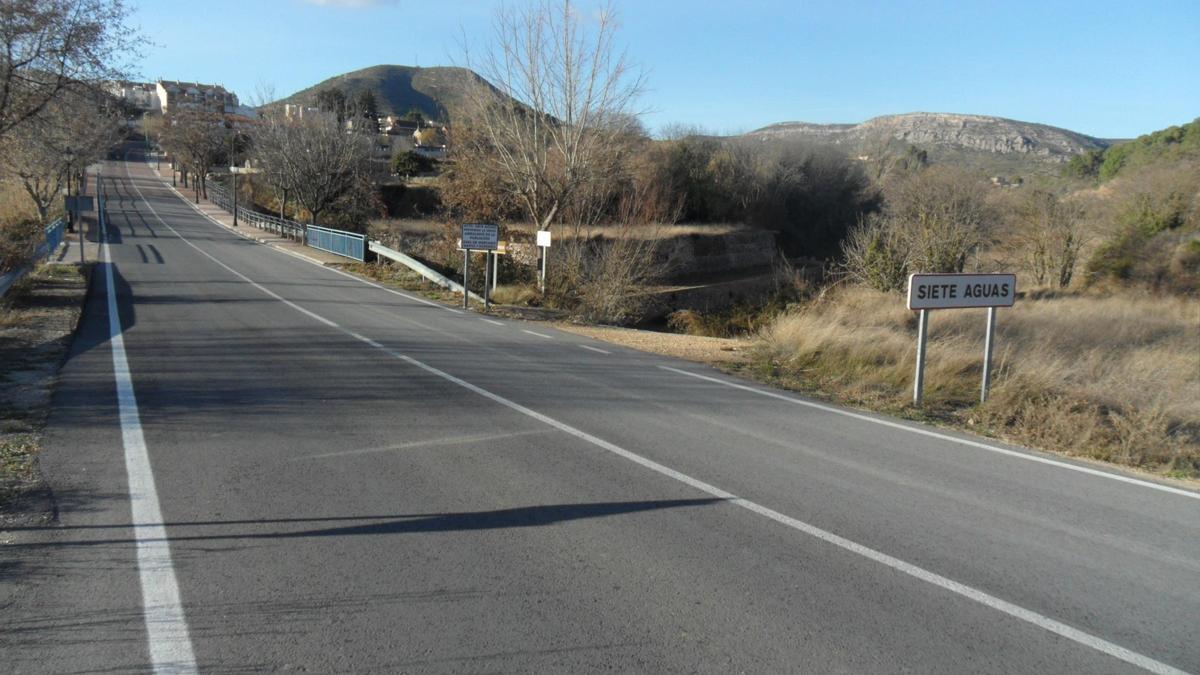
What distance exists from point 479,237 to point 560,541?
59.5ft

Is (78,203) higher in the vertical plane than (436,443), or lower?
higher

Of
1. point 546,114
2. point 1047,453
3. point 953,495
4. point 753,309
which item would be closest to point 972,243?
point 753,309

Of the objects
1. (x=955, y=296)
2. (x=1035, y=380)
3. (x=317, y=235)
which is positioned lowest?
(x=1035, y=380)

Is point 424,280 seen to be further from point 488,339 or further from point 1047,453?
point 1047,453

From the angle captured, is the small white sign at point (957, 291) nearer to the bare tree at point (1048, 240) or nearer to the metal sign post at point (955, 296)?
the metal sign post at point (955, 296)

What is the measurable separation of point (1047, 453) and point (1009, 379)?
2060 mm

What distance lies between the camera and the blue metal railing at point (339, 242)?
36.3 meters

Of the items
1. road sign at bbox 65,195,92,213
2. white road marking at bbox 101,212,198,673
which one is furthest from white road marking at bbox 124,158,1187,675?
road sign at bbox 65,195,92,213

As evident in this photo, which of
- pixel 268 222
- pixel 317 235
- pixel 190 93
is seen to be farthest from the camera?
pixel 190 93

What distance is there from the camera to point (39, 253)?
1009 inches

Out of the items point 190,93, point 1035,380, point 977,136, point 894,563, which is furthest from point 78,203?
point 977,136

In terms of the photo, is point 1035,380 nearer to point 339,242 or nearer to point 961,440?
point 961,440

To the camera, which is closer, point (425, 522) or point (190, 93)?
point (425, 522)

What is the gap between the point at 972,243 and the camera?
3247 cm
